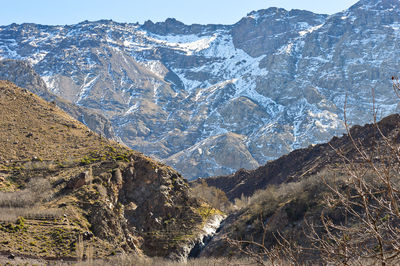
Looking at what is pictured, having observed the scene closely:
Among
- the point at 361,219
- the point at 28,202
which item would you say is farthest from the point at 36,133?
the point at 361,219

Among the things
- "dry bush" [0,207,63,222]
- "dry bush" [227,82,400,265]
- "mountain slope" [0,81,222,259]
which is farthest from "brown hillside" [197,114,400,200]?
"dry bush" [227,82,400,265]

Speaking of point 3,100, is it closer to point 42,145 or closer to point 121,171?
point 42,145

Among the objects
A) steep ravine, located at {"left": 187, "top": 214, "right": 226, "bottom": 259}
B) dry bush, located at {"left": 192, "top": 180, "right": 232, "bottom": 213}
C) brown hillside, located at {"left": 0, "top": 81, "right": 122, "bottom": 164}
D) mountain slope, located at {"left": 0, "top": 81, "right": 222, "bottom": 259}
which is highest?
brown hillside, located at {"left": 0, "top": 81, "right": 122, "bottom": 164}

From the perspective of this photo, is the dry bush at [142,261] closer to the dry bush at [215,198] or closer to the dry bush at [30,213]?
the dry bush at [30,213]

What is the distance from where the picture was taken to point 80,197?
189 feet

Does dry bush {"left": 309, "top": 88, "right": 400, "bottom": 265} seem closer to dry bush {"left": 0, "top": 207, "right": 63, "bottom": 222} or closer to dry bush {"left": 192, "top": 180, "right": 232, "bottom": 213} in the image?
dry bush {"left": 0, "top": 207, "right": 63, "bottom": 222}

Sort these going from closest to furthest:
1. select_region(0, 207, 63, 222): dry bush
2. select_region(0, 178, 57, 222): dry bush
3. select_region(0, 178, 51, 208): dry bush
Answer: select_region(0, 207, 63, 222): dry bush, select_region(0, 178, 57, 222): dry bush, select_region(0, 178, 51, 208): dry bush

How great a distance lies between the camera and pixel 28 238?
47.4 m

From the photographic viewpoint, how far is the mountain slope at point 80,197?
49750 mm

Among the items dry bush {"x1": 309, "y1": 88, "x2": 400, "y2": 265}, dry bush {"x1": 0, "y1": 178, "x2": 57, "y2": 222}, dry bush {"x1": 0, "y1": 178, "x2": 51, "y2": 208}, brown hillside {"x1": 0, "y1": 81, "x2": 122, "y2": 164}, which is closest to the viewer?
dry bush {"x1": 309, "y1": 88, "x2": 400, "y2": 265}

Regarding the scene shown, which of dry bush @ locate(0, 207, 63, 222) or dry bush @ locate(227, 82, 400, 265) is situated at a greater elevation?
dry bush @ locate(227, 82, 400, 265)

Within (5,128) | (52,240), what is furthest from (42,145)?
(52,240)

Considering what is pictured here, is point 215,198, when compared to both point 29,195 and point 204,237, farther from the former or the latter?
point 29,195

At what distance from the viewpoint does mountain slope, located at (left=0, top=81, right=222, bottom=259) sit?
49750 millimetres
